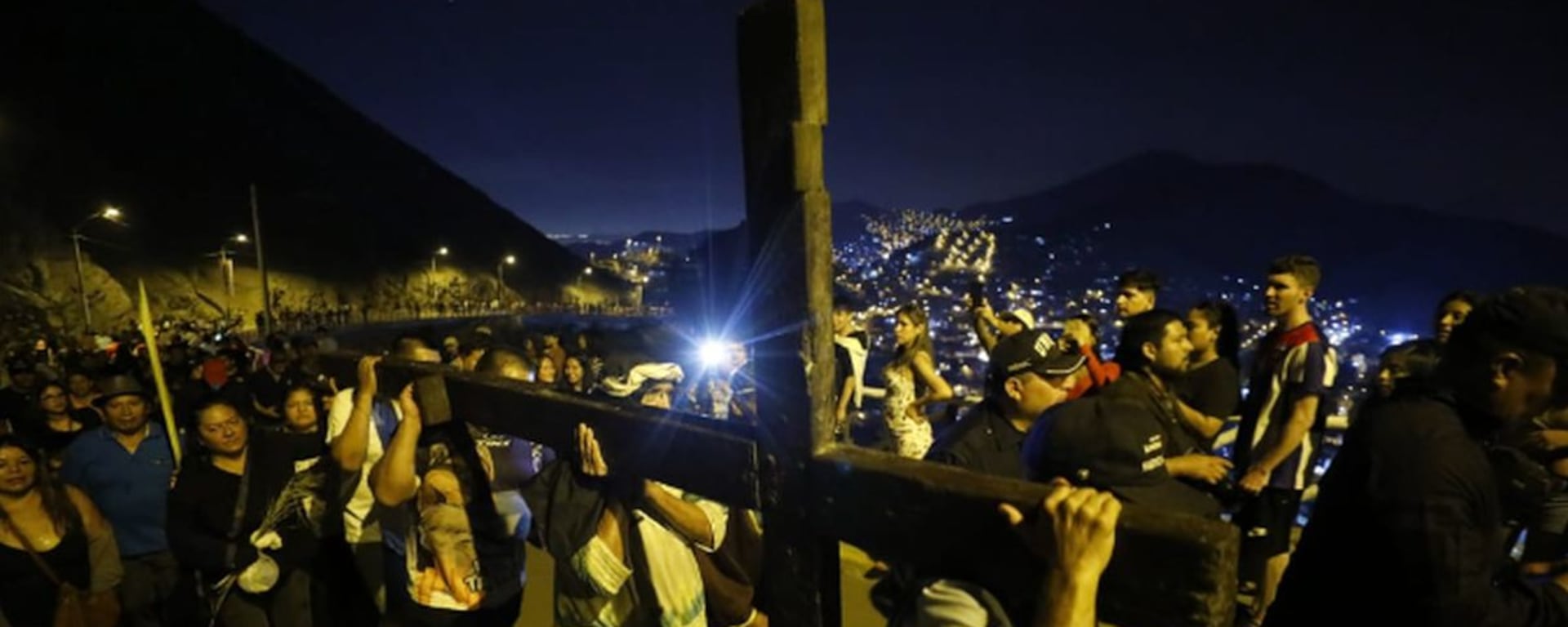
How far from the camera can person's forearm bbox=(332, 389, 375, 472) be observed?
3.71 metres

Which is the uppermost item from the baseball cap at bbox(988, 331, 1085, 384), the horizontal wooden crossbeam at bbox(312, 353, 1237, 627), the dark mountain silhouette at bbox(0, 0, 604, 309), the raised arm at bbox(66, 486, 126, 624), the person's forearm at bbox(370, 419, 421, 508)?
the dark mountain silhouette at bbox(0, 0, 604, 309)

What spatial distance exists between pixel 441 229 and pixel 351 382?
308 ft

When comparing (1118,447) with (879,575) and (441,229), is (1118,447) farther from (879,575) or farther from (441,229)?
(441,229)

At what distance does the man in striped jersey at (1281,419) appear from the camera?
396 centimetres

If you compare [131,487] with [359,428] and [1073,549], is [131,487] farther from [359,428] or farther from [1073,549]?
[1073,549]

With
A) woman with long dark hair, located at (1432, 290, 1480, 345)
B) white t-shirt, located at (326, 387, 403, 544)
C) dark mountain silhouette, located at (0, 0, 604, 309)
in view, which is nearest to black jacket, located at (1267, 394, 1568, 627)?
woman with long dark hair, located at (1432, 290, 1480, 345)

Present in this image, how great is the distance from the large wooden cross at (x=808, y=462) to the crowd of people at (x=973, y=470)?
0.08m

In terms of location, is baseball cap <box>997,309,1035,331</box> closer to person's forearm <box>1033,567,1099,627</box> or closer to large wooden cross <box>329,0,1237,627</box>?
large wooden cross <box>329,0,1237,627</box>

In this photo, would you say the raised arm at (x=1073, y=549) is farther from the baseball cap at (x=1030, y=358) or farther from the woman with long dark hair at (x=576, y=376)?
the woman with long dark hair at (x=576, y=376)

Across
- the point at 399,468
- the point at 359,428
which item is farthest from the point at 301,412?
→ the point at 399,468

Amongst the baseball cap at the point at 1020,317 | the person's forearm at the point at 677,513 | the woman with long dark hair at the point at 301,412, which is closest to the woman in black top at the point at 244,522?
the woman with long dark hair at the point at 301,412

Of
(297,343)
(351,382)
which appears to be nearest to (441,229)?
(297,343)

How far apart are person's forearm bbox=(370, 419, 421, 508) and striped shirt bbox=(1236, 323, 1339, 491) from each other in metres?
4.52

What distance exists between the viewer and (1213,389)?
4555 millimetres
